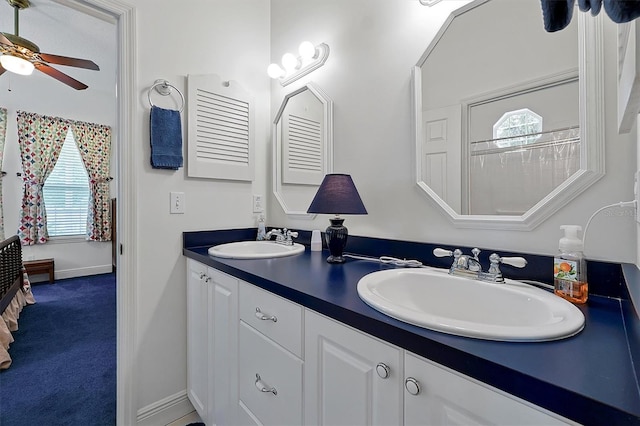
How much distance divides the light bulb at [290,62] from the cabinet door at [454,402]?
1.72 metres

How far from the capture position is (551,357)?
18.8 inches

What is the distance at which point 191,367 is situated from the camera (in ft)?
5.20

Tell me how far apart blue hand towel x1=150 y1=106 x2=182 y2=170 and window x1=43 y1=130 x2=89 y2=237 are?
3783 millimetres

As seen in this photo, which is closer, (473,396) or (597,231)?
(473,396)

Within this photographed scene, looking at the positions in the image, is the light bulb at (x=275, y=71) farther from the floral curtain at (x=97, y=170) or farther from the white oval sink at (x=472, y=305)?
the floral curtain at (x=97, y=170)

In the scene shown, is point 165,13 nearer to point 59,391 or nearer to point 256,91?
point 256,91

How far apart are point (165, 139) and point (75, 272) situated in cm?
403

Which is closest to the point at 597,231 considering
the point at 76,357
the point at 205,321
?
the point at 205,321

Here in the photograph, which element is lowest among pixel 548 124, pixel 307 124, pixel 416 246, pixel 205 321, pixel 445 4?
pixel 205 321

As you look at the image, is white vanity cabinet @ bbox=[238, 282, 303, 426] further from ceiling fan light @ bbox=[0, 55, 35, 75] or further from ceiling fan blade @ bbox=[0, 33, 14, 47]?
ceiling fan light @ bbox=[0, 55, 35, 75]

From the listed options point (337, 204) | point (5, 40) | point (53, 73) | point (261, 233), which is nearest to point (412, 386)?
point (337, 204)

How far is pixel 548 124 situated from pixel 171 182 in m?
1.68

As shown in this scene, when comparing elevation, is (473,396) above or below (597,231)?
below

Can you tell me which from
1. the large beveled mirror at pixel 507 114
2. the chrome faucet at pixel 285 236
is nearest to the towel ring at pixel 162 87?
the chrome faucet at pixel 285 236
